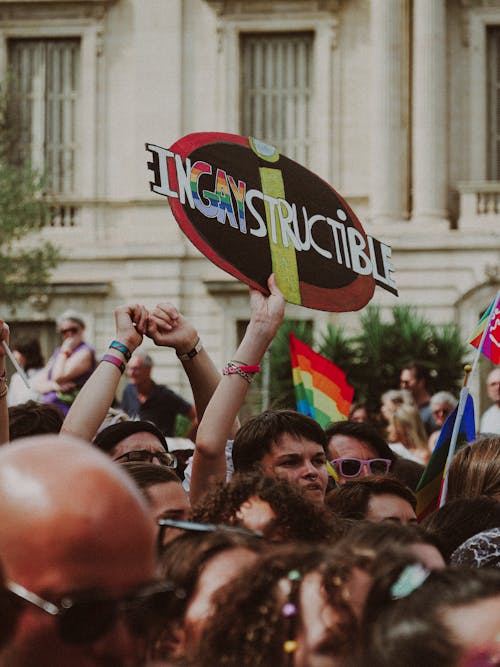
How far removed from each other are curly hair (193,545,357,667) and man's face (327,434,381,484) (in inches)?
140

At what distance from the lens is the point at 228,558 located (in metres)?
2.42

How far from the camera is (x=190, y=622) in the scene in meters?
2.23

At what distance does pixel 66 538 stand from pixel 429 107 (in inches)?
841

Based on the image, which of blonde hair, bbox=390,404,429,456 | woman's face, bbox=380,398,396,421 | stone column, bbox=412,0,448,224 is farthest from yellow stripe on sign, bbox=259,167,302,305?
stone column, bbox=412,0,448,224

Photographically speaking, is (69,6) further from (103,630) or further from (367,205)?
(103,630)

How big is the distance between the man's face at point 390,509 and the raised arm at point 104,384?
827 millimetres

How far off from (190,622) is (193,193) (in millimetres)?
2745

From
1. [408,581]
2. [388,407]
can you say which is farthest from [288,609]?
[388,407]

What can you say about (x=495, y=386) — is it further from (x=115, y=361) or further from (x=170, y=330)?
(x=115, y=361)

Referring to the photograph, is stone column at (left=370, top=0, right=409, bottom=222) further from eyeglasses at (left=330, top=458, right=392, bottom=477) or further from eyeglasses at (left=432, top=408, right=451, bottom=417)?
eyeglasses at (left=330, top=458, right=392, bottom=477)

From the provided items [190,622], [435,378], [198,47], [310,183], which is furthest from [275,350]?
Answer: [190,622]

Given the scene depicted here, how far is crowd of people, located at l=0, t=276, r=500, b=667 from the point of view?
1474 millimetres

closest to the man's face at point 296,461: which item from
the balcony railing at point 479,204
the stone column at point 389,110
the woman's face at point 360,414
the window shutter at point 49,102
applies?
the woman's face at point 360,414

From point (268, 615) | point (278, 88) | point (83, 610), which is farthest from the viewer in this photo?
point (278, 88)
